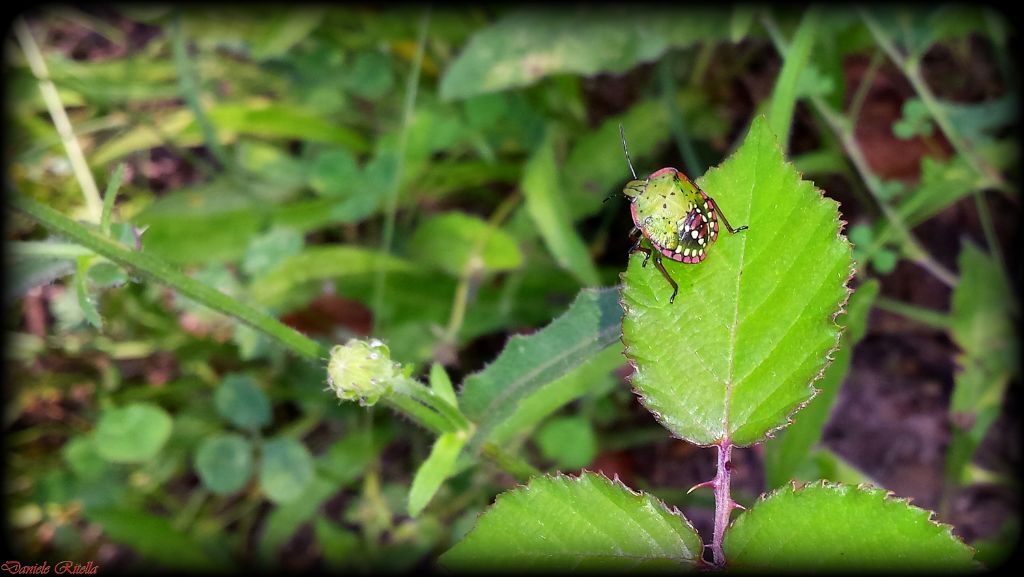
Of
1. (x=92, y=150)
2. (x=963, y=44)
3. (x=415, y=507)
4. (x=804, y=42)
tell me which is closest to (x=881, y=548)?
(x=415, y=507)

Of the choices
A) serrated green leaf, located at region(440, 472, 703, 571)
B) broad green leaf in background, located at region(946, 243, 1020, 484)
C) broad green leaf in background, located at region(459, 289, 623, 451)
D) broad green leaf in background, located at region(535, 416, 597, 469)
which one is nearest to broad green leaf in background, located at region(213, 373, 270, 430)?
broad green leaf in background, located at region(535, 416, 597, 469)

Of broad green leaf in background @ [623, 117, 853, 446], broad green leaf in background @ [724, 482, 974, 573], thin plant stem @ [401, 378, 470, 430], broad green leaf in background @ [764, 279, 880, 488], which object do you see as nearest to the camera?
broad green leaf in background @ [724, 482, 974, 573]

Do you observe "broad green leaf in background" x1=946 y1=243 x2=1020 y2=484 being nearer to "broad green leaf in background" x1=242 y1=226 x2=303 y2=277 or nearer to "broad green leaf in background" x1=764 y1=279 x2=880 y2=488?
"broad green leaf in background" x1=764 y1=279 x2=880 y2=488

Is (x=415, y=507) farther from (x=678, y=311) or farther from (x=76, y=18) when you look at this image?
(x=76, y=18)

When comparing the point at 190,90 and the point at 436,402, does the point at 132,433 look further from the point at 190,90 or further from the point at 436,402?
the point at 436,402

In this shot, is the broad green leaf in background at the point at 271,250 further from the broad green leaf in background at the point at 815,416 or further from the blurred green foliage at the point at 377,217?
the broad green leaf in background at the point at 815,416

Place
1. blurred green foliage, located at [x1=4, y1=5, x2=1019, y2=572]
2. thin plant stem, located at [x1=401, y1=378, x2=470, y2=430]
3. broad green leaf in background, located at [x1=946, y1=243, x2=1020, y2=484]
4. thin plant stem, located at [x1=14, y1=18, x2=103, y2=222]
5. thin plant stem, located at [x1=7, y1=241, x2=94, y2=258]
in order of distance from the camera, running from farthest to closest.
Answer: thin plant stem, located at [x1=14, y1=18, x2=103, y2=222]
blurred green foliage, located at [x1=4, y1=5, x2=1019, y2=572]
broad green leaf in background, located at [x1=946, y1=243, x2=1020, y2=484]
thin plant stem, located at [x1=7, y1=241, x2=94, y2=258]
thin plant stem, located at [x1=401, y1=378, x2=470, y2=430]
